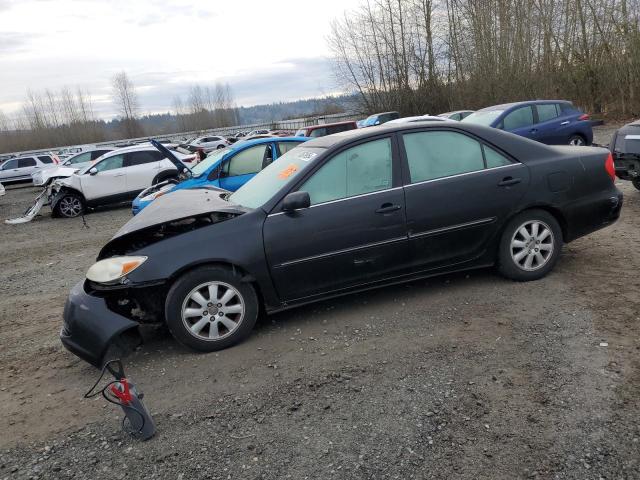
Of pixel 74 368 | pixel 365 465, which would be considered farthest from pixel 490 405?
pixel 74 368

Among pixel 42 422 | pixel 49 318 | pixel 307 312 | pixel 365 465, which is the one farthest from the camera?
pixel 49 318

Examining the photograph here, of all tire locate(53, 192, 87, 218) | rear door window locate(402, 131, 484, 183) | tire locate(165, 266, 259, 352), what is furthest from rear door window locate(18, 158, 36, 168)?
rear door window locate(402, 131, 484, 183)

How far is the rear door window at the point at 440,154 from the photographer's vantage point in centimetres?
443

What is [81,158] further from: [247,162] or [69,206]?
[247,162]

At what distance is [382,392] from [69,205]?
42.2 feet

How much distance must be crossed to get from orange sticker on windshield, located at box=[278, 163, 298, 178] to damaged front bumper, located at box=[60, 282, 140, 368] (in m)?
1.77

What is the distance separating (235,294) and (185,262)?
1.53 feet

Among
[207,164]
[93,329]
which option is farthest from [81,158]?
[93,329]

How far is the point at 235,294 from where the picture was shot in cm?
396

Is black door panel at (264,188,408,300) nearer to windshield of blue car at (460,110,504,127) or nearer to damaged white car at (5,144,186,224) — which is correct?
windshield of blue car at (460,110,504,127)

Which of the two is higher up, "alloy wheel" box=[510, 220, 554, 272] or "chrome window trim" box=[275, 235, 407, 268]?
"chrome window trim" box=[275, 235, 407, 268]

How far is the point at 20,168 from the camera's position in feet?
84.4

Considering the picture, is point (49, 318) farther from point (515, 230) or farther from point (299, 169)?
point (515, 230)

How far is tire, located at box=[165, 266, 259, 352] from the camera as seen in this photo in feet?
12.6
